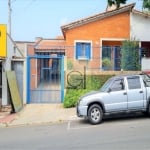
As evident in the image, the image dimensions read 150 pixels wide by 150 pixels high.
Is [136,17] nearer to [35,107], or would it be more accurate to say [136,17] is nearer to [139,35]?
[139,35]

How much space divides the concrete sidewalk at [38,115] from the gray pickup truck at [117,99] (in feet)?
6.84

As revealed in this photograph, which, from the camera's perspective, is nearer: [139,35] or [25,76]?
[25,76]

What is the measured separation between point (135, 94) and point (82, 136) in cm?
398

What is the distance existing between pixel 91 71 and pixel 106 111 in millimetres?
6522

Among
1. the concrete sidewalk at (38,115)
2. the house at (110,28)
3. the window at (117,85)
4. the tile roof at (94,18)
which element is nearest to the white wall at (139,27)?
the house at (110,28)

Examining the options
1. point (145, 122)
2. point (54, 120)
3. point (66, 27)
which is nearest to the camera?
point (145, 122)

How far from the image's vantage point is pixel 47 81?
23.3 metres

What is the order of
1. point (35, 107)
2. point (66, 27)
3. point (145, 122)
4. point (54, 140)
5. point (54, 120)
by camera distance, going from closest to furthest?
point (54, 140)
point (145, 122)
point (54, 120)
point (35, 107)
point (66, 27)

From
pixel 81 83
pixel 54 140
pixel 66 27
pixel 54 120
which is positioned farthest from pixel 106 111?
pixel 66 27

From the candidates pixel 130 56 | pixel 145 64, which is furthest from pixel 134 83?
pixel 145 64

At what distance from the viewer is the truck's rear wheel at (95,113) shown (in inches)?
631

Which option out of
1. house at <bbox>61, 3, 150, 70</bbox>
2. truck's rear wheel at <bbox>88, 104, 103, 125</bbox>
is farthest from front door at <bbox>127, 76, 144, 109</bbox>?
house at <bbox>61, 3, 150, 70</bbox>

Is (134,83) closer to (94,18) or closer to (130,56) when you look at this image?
(130,56)

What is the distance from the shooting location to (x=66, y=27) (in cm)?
2752
